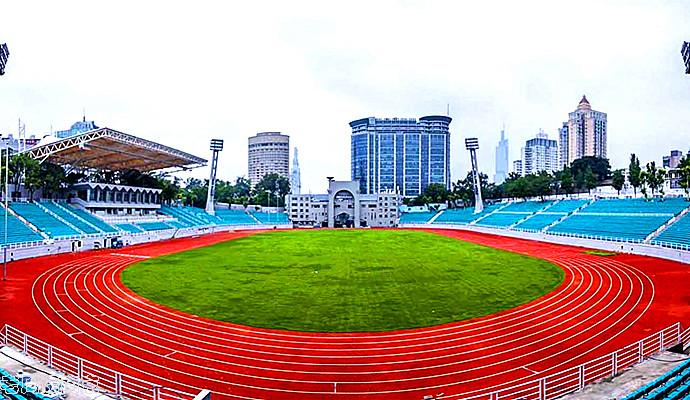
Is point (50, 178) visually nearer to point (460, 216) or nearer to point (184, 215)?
point (184, 215)

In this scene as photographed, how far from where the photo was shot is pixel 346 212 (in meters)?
87.2

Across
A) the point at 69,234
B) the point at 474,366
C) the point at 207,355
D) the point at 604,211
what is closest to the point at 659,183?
the point at 604,211

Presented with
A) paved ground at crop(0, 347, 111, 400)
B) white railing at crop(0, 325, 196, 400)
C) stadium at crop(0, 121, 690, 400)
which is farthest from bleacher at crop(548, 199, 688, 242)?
paved ground at crop(0, 347, 111, 400)

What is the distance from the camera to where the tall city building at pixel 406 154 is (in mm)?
158000

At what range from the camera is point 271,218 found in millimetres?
88062

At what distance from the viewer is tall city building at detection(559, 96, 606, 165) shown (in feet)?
512

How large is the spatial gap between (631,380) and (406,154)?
151948 millimetres

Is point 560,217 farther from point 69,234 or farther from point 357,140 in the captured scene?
point 357,140

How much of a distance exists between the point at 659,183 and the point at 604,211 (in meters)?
7.00

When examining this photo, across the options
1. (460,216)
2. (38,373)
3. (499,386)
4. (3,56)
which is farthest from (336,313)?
(460,216)

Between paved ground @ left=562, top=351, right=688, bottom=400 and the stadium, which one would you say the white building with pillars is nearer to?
the stadium

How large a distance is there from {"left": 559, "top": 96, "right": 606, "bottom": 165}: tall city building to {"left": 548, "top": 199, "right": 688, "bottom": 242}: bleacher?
114m

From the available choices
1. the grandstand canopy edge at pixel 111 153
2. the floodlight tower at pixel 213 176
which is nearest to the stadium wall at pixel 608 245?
the grandstand canopy edge at pixel 111 153

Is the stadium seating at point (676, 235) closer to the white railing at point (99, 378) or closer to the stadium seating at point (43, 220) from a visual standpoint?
the white railing at point (99, 378)
